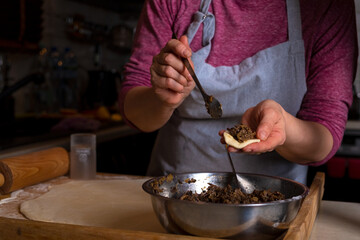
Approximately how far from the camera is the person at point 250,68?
129 cm

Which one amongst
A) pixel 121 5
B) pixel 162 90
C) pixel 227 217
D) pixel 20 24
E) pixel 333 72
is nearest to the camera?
pixel 227 217

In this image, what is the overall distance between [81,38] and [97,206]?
235 centimetres

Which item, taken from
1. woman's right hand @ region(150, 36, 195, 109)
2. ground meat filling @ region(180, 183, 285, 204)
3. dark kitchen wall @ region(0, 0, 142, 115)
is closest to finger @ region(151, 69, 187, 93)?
woman's right hand @ region(150, 36, 195, 109)

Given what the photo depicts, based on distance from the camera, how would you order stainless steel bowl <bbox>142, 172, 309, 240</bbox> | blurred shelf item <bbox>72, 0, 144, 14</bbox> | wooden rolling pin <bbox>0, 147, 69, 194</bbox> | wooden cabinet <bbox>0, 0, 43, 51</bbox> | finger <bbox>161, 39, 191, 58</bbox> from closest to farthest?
stainless steel bowl <bbox>142, 172, 309, 240</bbox> → finger <bbox>161, 39, 191, 58</bbox> → wooden rolling pin <bbox>0, 147, 69, 194</bbox> → wooden cabinet <bbox>0, 0, 43, 51</bbox> → blurred shelf item <bbox>72, 0, 144, 14</bbox>

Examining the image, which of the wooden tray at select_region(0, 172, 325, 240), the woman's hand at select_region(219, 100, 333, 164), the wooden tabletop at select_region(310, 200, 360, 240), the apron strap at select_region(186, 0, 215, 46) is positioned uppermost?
the apron strap at select_region(186, 0, 215, 46)

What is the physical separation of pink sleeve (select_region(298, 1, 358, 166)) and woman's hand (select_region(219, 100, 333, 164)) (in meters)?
0.05

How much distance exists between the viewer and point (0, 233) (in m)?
0.86

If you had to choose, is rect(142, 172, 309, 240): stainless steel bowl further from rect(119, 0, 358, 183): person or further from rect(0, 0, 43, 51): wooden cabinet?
rect(0, 0, 43, 51): wooden cabinet

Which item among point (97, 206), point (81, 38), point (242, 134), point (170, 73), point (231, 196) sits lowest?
point (97, 206)

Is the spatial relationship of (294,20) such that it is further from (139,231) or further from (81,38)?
(81,38)

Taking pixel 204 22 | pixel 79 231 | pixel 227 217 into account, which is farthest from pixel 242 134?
pixel 204 22

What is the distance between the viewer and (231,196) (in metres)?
0.87

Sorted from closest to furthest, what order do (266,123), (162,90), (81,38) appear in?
(266,123) < (162,90) < (81,38)

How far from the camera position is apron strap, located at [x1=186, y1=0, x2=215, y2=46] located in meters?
1.36
